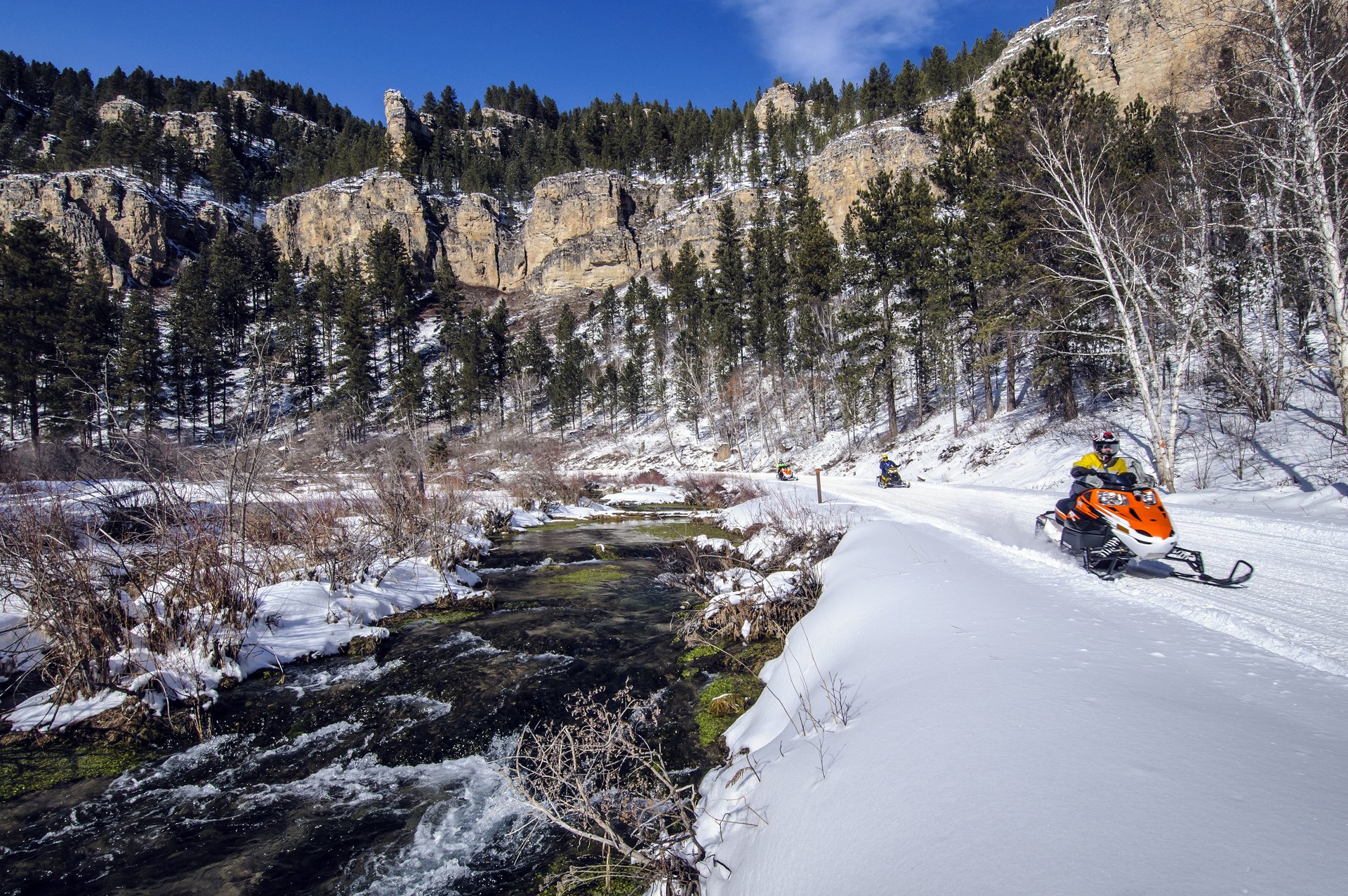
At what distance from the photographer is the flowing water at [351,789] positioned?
164 inches

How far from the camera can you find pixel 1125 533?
6492 mm

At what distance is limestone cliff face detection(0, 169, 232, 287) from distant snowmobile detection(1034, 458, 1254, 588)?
10700cm

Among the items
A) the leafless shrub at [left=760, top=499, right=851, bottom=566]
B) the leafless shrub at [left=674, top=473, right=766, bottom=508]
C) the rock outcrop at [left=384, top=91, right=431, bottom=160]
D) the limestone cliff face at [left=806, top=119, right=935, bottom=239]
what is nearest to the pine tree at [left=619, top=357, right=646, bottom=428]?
the leafless shrub at [left=674, top=473, right=766, bottom=508]

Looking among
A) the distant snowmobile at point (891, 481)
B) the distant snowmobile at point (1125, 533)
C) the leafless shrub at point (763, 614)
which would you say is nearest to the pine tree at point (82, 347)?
the leafless shrub at point (763, 614)

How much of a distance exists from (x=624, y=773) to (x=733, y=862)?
93.4 inches

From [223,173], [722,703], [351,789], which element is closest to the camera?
[351,789]

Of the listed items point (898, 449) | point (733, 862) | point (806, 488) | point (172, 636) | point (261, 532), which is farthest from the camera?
point (898, 449)

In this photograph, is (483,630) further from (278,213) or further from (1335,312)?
(278,213)

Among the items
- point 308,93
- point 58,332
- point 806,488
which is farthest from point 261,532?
point 308,93

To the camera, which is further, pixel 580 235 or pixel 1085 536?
pixel 580 235

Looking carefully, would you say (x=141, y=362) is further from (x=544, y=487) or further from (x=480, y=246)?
(x=480, y=246)

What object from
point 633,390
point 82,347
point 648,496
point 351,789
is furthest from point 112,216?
point 351,789

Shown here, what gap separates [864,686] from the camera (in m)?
4.39

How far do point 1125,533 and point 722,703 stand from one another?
16.6 ft
